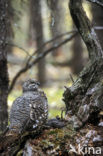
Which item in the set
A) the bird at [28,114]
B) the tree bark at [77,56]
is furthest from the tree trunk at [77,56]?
the bird at [28,114]

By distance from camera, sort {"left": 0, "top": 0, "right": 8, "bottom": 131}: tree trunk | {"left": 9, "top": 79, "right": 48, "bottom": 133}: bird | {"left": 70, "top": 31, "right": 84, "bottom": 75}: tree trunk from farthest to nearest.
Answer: {"left": 70, "top": 31, "right": 84, "bottom": 75}: tree trunk
{"left": 0, "top": 0, "right": 8, "bottom": 131}: tree trunk
{"left": 9, "top": 79, "right": 48, "bottom": 133}: bird

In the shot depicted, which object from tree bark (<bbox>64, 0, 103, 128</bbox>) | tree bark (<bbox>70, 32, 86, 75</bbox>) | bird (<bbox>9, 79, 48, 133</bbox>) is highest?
tree bark (<bbox>70, 32, 86, 75</bbox>)

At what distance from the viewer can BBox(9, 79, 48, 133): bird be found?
356 cm

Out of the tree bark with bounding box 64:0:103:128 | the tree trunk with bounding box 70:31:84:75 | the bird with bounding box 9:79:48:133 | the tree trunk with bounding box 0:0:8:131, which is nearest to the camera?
the bird with bounding box 9:79:48:133

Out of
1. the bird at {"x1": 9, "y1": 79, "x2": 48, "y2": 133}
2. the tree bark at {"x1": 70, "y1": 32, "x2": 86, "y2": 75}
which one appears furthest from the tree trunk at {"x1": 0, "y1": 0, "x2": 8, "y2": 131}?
the tree bark at {"x1": 70, "y1": 32, "x2": 86, "y2": 75}

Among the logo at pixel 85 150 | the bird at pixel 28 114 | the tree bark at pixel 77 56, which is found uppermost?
the tree bark at pixel 77 56

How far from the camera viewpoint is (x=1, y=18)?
16.0 feet

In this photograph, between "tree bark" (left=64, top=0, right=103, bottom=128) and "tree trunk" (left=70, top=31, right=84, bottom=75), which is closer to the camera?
"tree bark" (left=64, top=0, right=103, bottom=128)

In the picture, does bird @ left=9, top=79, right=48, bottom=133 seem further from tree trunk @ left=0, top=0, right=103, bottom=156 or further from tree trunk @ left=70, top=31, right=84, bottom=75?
tree trunk @ left=70, top=31, right=84, bottom=75

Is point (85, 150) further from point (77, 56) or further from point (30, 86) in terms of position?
point (77, 56)

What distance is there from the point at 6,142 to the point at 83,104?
4.55 feet

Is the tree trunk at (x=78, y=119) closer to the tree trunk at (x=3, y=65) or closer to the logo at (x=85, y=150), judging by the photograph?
the logo at (x=85, y=150)

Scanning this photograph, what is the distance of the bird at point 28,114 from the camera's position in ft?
11.7

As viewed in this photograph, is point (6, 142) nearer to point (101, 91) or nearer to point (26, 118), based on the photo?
point (26, 118)
